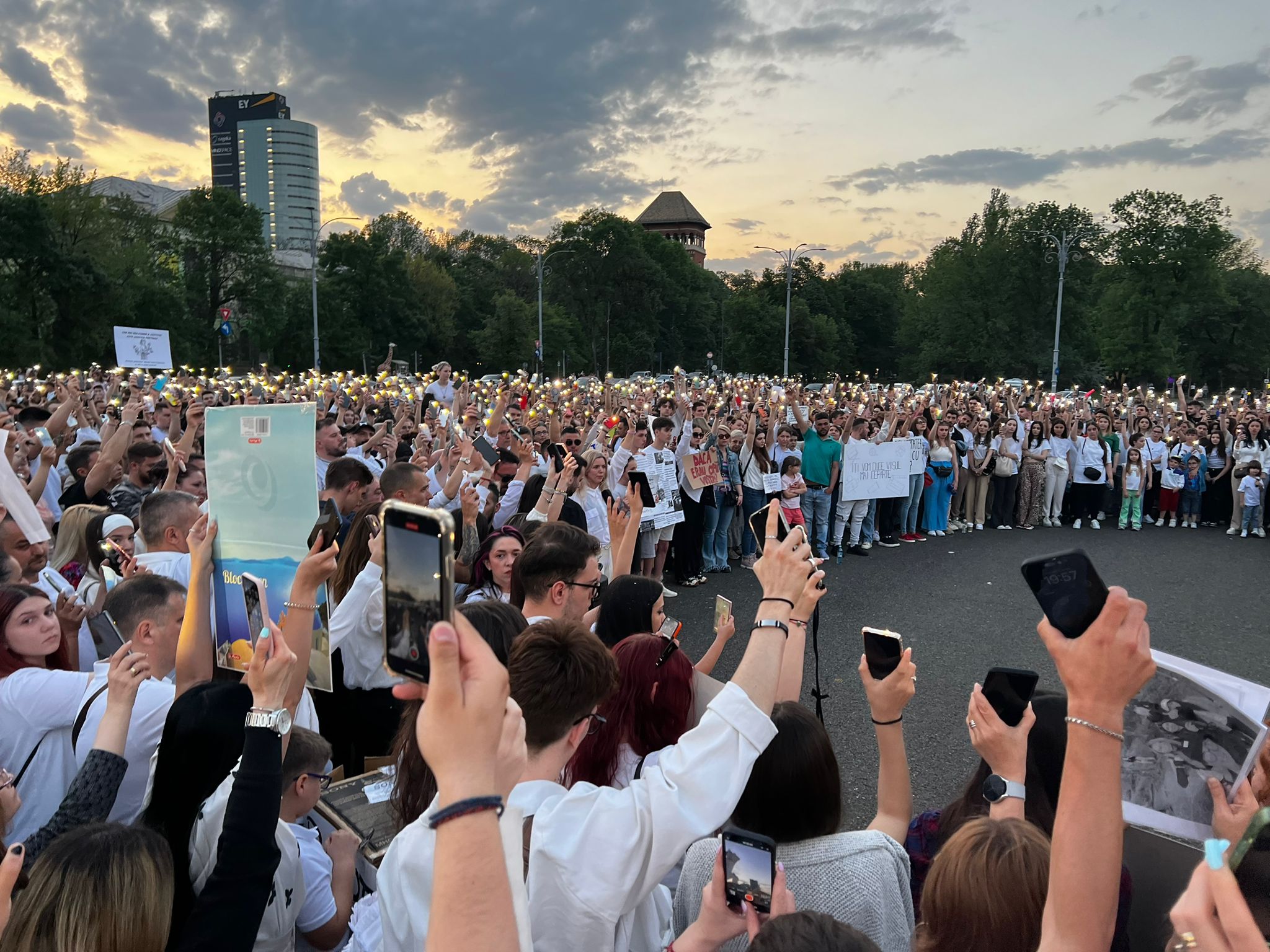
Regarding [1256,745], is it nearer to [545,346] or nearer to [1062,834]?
[1062,834]

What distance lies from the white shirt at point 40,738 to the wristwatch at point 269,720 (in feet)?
3.92

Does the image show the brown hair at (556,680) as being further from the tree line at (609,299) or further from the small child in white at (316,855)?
the tree line at (609,299)

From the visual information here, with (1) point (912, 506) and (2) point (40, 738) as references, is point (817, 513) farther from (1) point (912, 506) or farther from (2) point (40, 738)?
(2) point (40, 738)

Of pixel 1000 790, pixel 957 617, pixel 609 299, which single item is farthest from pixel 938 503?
pixel 609 299

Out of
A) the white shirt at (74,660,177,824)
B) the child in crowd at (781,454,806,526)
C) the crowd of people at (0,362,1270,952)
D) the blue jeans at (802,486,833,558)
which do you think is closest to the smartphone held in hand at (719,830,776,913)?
the crowd of people at (0,362,1270,952)

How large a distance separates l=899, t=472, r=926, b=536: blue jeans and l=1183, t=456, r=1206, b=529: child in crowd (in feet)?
17.5

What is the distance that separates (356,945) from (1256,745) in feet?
7.40

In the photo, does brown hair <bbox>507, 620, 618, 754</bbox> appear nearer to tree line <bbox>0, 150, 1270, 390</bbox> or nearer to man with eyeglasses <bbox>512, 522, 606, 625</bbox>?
man with eyeglasses <bbox>512, 522, 606, 625</bbox>

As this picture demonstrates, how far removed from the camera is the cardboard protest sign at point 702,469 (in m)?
10.6

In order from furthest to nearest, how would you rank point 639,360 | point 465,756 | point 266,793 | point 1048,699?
1. point 639,360
2. point 1048,699
3. point 266,793
4. point 465,756

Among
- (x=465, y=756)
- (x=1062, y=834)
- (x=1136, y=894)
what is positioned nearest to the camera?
(x=465, y=756)

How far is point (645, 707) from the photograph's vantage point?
9.63ft

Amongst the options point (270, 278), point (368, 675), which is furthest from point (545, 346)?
point (368, 675)

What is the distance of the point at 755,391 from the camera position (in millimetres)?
21781
